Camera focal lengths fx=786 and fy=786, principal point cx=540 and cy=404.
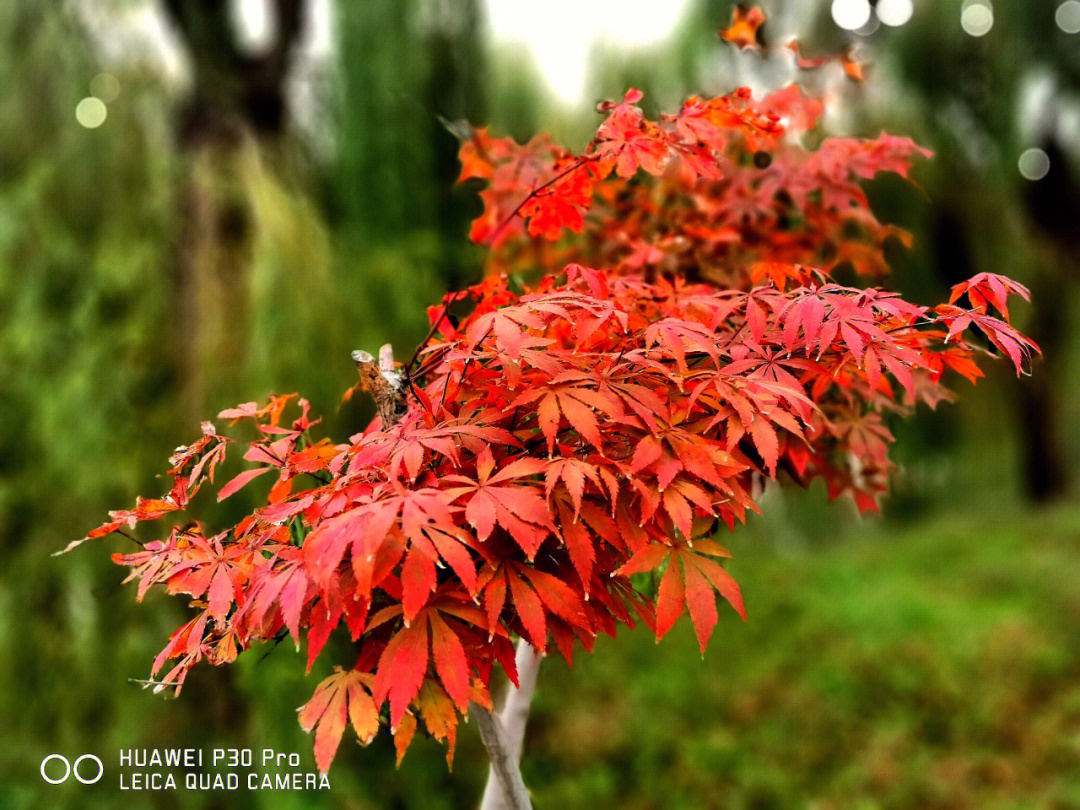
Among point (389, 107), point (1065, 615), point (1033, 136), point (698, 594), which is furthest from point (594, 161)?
point (1033, 136)

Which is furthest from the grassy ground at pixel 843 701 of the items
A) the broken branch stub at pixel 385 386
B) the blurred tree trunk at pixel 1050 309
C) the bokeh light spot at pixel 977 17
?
the bokeh light spot at pixel 977 17

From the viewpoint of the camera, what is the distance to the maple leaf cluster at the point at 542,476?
756 millimetres

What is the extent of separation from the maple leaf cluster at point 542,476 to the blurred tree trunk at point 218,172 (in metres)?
1.53

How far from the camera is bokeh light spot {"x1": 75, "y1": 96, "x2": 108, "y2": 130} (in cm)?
275

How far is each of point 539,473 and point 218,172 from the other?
2175 mm

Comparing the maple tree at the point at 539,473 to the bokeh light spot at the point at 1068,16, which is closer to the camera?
the maple tree at the point at 539,473

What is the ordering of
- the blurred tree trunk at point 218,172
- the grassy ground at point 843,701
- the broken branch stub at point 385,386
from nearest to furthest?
the broken branch stub at point 385,386
the blurred tree trunk at point 218,172
the grassy ground at point 843,701

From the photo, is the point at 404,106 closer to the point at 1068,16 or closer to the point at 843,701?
the point at 843,701

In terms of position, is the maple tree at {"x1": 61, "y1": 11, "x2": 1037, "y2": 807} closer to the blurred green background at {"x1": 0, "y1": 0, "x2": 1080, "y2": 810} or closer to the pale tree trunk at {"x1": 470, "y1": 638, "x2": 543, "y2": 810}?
the pale tree trunk at {"x1": 470, "y1": 638, "x2": 543, "y2": 810}

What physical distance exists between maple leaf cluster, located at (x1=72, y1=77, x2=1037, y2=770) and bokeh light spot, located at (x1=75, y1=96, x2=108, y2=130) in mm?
2248

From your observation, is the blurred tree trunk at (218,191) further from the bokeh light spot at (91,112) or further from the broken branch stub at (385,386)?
the broken branch stub at (385,386)

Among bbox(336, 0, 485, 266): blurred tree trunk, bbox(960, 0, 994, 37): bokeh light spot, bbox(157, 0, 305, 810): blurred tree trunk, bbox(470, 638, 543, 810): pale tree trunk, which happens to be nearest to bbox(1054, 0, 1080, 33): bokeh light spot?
bbox(960, 0, 994, 37): bokeh light spot

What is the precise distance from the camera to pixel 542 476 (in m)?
0.92

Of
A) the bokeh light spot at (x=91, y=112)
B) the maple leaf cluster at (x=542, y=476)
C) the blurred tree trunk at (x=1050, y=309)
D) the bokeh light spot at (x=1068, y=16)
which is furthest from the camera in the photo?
the blurred tree trunk at (x=1050, y=309)
